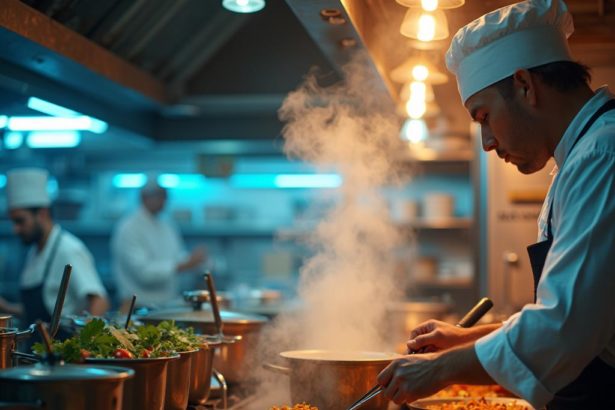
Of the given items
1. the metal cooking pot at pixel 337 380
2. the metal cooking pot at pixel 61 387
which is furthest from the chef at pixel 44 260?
the metal cooking pot at pixel 61 387

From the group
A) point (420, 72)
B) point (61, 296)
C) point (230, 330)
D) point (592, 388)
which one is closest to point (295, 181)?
point (420, 72)

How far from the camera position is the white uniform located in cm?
621

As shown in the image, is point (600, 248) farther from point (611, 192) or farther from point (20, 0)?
point (20, 0)

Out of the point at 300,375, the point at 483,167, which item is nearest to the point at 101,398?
the point at 300,375

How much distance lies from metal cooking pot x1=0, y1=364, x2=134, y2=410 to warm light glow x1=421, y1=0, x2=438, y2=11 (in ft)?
5.50

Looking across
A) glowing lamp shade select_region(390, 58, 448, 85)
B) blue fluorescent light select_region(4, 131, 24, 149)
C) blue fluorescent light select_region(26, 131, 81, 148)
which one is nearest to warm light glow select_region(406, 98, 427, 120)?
glowing lamp shade select_region(390, 58, 448, 85)

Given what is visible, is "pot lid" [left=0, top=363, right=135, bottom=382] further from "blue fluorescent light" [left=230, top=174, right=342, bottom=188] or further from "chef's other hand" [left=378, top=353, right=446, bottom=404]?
"blue fluorescent light" [left=230, top=174, right=342, bottom=188]

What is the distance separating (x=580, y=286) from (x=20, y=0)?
2066mm

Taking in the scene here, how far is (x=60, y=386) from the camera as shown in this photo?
4.98 feet

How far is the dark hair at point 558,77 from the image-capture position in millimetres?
2084

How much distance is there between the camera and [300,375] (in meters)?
2.43

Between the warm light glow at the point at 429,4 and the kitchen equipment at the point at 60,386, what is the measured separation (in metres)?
1.67

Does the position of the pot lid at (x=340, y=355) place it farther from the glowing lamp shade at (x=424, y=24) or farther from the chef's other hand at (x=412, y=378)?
the glowing lamp shade at (x=424, y=24)

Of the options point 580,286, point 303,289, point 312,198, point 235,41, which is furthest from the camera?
point 312,198
